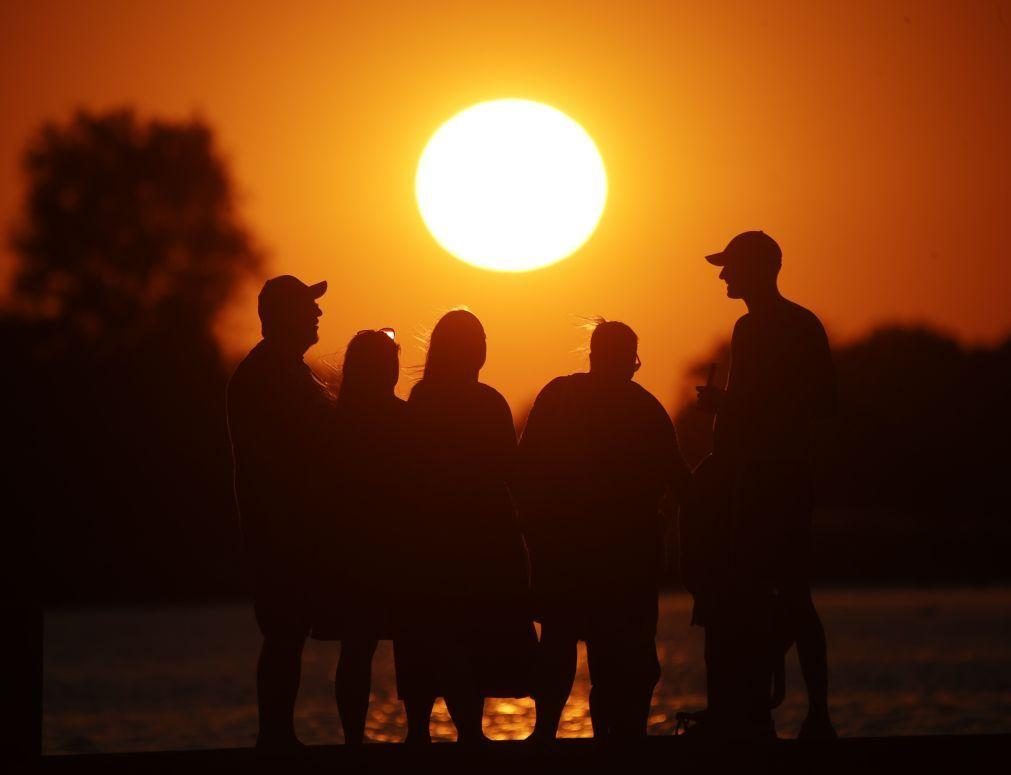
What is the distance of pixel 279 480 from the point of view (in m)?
9.29

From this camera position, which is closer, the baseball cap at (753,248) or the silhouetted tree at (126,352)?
the baseball cap at (753,248)

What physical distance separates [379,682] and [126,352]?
1853 cm

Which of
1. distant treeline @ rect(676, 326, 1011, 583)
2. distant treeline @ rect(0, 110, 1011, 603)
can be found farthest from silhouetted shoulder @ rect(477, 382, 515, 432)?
distant treeline @ rect(676, 326, 1011, 583)

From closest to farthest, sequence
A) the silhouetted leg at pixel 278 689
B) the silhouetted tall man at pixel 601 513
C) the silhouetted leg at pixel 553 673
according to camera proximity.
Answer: the silhouetted leg at pixel 278 689 < the silhouetted leg at pixel 553 673 < the silhouetted tall man at pixel 601 513

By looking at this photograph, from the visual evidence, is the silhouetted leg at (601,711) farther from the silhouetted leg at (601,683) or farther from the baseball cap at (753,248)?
the baseball cap at (753,248)

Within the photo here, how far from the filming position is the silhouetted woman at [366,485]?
9273mm

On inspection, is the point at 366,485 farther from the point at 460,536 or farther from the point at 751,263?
the point at 751,263

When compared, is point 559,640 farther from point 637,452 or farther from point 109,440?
point 109,440

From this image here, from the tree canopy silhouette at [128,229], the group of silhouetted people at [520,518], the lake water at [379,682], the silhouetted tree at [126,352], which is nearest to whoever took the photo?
the group of silhouetted people at [520,518]

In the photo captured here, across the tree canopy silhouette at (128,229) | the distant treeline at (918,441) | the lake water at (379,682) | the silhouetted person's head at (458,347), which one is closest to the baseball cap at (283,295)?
the silhouetted person's head at (458,347)

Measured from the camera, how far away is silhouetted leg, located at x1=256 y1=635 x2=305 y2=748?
9164 mm

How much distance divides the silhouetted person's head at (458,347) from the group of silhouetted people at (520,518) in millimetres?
10

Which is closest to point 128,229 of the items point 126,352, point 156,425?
point 126,352

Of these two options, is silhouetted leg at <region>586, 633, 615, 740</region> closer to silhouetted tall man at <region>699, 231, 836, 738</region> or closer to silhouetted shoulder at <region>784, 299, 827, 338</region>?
silhouetted tall man at <region>699, 231, 836, 738</region>
